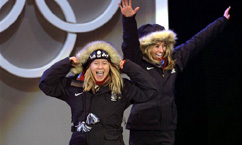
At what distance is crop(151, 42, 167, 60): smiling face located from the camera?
2713 mm

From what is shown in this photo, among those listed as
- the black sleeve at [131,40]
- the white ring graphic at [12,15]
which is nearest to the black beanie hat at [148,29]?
the black sleeve at [131,40]

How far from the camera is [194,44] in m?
2.85

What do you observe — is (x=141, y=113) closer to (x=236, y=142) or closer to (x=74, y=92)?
(x=74, y=92)

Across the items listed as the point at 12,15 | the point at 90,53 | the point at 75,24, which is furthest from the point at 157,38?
the point at 12,15

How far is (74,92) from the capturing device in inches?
92.1

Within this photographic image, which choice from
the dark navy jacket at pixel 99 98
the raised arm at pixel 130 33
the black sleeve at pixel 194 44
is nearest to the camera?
the dark navy jacket at pixel 99 98

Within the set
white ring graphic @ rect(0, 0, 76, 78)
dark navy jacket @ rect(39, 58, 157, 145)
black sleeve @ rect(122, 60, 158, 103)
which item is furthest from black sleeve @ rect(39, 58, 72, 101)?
white ring graphic @ rect(0, 0, 76, 78)

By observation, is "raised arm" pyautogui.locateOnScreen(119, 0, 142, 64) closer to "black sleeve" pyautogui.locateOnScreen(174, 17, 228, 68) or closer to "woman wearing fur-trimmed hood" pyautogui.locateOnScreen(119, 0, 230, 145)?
"woman wearing fur-trimmed hood" pyautogui.locateOnScreen(119, 0, 230, 145)

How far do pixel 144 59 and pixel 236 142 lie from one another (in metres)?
1.26

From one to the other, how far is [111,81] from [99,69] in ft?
0.35

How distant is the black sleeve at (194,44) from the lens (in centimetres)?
281

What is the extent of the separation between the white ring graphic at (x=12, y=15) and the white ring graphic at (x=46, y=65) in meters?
0.23

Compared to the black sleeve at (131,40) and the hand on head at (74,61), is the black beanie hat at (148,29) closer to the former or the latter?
the black sleeve at (131,40)

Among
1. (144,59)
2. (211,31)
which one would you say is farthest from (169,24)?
(144,59)
